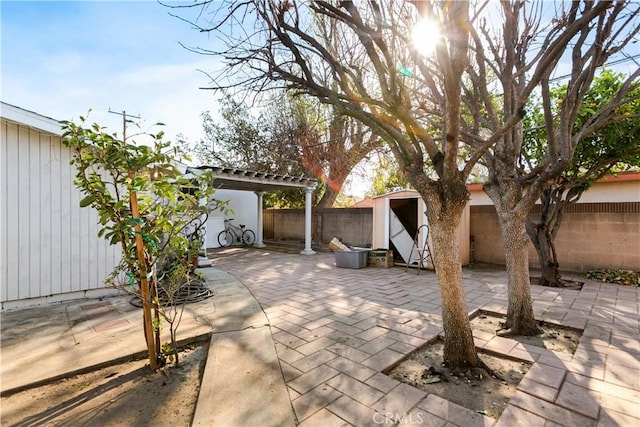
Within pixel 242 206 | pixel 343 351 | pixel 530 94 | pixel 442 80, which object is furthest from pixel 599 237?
pixel 242 206

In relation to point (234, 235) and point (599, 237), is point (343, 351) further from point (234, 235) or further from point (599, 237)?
point (234, 235)

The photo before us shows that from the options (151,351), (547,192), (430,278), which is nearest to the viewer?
(151,351)

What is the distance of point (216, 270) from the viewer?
6.68 metres

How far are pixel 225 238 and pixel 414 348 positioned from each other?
35.0ft

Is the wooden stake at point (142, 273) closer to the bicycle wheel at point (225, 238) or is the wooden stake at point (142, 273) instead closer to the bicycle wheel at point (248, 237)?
the bicycle wheel at point (225, 238)

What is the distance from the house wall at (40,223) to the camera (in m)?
3.70

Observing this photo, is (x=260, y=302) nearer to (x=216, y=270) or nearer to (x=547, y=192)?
(x=216, y=270)

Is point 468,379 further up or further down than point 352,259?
further down

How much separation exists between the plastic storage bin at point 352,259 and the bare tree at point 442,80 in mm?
3929

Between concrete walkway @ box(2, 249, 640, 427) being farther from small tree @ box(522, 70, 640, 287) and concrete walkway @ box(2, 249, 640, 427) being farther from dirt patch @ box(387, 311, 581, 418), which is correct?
small tree @ box(522, 70, 640, 287)

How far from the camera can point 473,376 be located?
2.27m

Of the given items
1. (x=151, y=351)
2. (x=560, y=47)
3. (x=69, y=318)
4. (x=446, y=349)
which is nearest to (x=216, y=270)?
(x=69, y=318)

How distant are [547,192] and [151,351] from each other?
6301 millimetres

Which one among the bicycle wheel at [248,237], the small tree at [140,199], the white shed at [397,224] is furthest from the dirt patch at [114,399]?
the bicycle wheel at [248,237]
